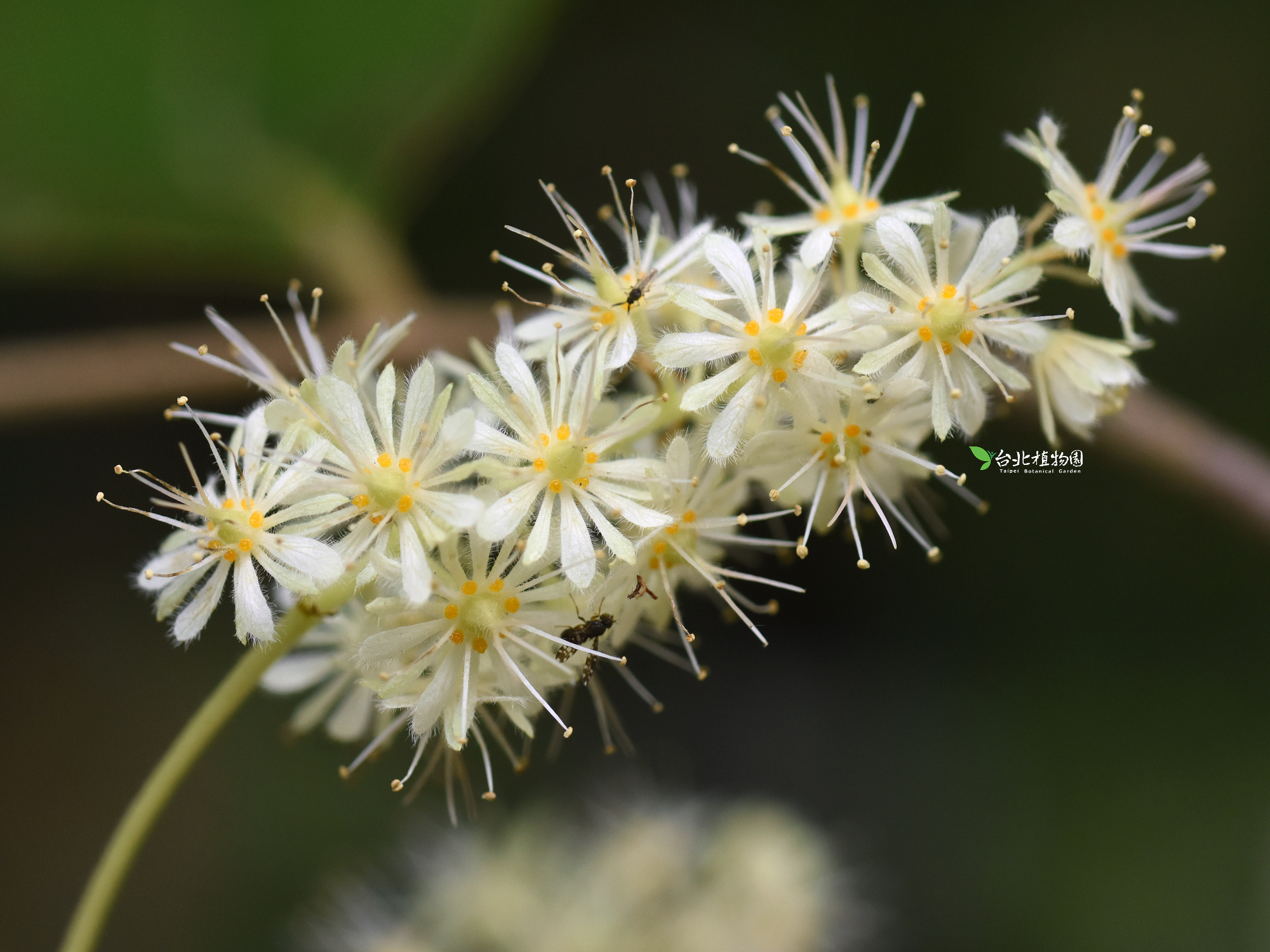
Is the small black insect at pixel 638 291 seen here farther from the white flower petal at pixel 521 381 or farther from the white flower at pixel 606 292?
the white flower petal at pixel 521 381

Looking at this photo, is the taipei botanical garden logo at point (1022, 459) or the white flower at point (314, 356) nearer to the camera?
the white flower at point (314, 356)

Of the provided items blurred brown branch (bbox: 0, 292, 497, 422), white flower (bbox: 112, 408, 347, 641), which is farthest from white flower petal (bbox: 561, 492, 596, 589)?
blurred brown branch (bbox: 0, 292, 497, 422)

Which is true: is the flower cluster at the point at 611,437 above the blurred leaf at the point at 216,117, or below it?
below

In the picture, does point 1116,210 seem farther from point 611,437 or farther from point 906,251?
point 611,437

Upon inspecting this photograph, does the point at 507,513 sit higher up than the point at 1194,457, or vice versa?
the point at 507,513

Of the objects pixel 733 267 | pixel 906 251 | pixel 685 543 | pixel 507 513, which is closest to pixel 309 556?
pixel 507 513

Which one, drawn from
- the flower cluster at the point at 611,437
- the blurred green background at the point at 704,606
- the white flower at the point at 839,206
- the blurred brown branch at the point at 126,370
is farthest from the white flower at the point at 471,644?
the blurred green background at the point at 704,606

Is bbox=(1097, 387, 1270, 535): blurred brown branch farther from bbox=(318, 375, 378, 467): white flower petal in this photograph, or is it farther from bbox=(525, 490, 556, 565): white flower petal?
bbox=(318, 375, 378, 467): white flower petal
